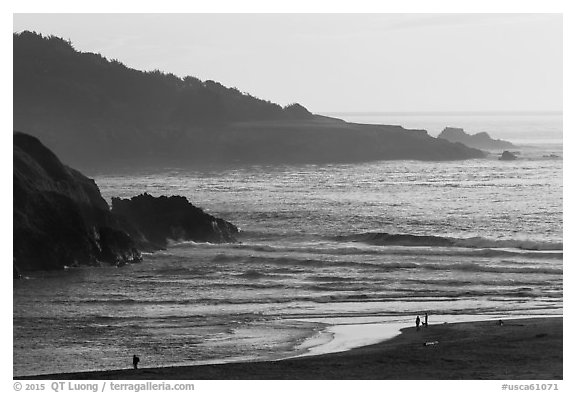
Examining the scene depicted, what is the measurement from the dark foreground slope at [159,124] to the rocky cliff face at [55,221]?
66003 millimetres

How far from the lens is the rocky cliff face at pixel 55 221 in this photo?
151 ft

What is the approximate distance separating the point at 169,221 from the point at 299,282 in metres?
13.2

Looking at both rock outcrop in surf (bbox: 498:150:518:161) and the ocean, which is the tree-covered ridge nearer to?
rock outcrop in surf (bbox: 498:150:518:161)

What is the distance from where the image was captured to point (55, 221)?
47406 mm

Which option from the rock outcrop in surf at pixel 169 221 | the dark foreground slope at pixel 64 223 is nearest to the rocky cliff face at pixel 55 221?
the dark foreground slope at pixel 64 223

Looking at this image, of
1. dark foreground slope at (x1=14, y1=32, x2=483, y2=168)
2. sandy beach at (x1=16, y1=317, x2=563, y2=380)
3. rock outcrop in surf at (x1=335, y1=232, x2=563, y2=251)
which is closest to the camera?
sandy beach at (x1=16, y1=317, x2=563, y2=380)

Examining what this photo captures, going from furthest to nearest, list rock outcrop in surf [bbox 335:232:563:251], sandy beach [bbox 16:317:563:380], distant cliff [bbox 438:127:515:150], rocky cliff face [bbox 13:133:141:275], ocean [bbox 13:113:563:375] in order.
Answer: distant cliff [bbox 438:127:515:150]
rock outcrop in surf [bbox 335:232:563:251]
rocky cliff face [bbox 13:133:141:275]
ocean [bbox 13:113:563:375]
sandy beach [bbox 16:317:563:380]

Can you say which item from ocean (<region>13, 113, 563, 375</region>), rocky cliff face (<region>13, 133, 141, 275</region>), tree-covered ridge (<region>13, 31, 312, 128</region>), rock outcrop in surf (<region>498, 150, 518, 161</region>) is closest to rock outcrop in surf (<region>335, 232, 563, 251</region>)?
ocean (<region>13, 113, 563, 375</region>)

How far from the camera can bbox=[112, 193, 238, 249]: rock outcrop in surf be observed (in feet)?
187

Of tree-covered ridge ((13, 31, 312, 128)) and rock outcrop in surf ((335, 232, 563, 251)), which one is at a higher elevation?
tree-covered ridge ((13, 31, 312, 128))

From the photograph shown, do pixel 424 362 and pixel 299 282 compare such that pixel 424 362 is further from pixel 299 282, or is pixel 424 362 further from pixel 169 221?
pixel 169 221

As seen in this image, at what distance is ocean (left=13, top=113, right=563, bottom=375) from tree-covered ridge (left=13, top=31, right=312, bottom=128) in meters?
47.4
